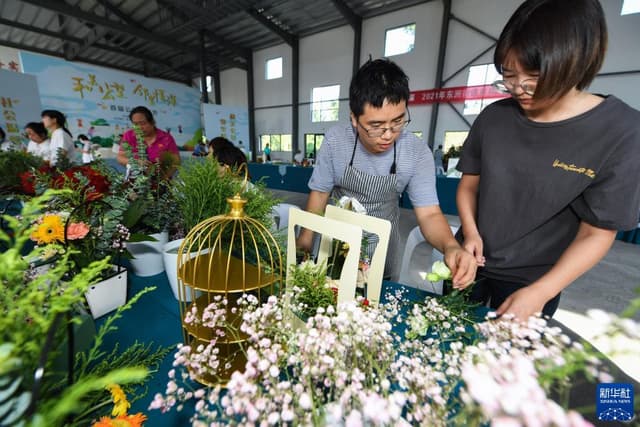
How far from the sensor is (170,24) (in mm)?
8289

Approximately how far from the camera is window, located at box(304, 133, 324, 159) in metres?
9.20

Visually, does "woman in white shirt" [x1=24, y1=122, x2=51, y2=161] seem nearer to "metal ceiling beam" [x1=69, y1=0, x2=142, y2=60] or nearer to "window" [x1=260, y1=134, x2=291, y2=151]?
"metal ceiling beam" [x1=69, y1=0, x2=142, y2=60]

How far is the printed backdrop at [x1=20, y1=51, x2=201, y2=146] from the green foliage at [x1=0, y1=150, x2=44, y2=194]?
321 cm

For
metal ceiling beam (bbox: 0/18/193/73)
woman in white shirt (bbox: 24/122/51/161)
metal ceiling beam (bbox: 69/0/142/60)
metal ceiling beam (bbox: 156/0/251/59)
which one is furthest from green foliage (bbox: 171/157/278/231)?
metal ceiling beam (bbox: 0/18/193/73)

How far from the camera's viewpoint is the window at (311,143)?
30.2 feet

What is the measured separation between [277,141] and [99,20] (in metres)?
5.70

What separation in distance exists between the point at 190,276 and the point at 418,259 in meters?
2.80

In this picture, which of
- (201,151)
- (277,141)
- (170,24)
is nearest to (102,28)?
(170,24)

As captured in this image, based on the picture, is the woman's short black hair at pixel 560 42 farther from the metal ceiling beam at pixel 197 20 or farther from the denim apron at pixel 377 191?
the metal ceiling beam at pixel 197 20

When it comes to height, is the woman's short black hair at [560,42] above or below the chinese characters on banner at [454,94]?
below

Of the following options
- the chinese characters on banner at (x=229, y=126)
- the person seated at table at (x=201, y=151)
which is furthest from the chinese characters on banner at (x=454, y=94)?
the person seated at table at (x=201, y=151)

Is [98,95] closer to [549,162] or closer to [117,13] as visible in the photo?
[117,13]

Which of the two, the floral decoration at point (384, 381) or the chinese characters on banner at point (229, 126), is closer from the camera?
the floral decoration at point (384, 381)

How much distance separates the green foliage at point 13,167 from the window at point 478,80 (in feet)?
24.0
